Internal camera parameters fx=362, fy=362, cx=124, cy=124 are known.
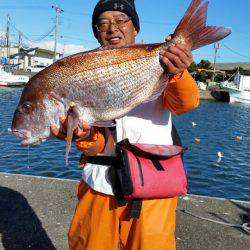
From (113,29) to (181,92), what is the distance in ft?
2.58

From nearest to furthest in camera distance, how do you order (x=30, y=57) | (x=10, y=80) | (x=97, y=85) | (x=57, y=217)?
(x=97, y=85) → (x=57, y=217) → (x=10, y=80) → (x=30, y=57)

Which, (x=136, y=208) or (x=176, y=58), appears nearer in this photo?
(x=176, y=58)

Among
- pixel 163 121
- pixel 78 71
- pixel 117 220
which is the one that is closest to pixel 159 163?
pixel 163 121

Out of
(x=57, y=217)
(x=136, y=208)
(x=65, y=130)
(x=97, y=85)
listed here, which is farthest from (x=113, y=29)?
(x=57, y=217)

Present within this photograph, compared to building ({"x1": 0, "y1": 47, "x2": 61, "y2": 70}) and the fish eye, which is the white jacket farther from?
building ({"x1": 0, "y1": 47, "x2": 61, "y2": 70})

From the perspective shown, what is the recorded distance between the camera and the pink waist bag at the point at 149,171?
272cm

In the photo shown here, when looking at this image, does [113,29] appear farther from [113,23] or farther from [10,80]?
[10,80]

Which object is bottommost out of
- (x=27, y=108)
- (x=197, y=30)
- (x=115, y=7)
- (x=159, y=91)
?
(x=27, y=108)

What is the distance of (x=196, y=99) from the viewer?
267 cm

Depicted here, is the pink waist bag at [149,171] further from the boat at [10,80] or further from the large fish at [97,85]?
the boat at [10,80]

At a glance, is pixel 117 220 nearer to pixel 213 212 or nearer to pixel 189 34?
pixel 189 34

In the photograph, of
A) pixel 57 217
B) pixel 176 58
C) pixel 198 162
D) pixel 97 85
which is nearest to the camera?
pixel 176 58

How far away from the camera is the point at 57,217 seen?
506 centimetres

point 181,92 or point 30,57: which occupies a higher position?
point 30,57
